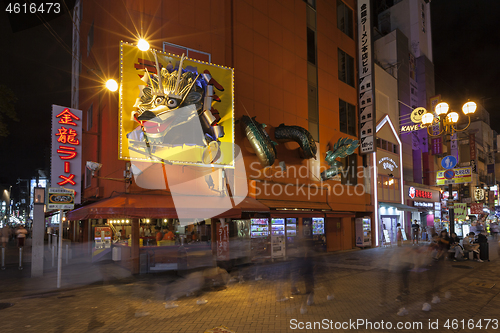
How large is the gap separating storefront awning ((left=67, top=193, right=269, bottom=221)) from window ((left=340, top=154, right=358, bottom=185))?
8824mm

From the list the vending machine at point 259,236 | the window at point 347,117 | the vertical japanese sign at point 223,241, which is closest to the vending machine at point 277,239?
the vending machine at point 259,236

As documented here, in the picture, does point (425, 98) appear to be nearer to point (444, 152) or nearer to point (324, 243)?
point (444, 152)

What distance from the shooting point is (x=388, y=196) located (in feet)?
79.6

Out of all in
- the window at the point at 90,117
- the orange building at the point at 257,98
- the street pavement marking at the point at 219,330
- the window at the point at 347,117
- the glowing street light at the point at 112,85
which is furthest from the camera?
the window at the point at 347,117

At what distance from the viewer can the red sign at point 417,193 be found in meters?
26.7

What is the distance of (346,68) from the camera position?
878 inches

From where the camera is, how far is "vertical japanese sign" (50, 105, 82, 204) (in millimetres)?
11391

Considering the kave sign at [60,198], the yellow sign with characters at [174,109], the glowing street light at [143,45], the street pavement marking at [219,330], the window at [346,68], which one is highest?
the window at [346,68]

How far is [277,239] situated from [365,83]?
518 inches

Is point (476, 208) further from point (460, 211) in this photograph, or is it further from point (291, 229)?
point (291, 229)

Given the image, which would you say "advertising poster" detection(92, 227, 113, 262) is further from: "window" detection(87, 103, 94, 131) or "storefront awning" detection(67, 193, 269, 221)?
"window" detection(87, 103, 94, 131)

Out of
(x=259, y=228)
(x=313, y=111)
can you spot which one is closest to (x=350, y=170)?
(x=313, y=111)

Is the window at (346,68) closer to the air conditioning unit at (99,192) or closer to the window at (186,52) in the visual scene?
the window at (186,52)

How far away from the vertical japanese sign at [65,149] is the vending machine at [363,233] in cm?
1655
